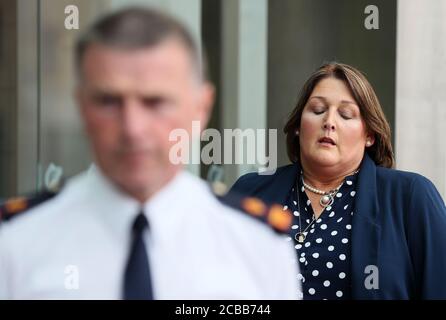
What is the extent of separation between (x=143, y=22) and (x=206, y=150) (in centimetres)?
58

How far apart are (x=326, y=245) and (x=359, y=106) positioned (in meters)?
0.47

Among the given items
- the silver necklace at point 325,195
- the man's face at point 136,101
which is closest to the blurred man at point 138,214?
the man's face at point 136,101

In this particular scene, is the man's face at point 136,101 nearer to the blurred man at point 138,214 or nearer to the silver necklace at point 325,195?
the blurred man at point 138,214

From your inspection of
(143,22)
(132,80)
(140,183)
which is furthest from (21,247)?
(143,22)

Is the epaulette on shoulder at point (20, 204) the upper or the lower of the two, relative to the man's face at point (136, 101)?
lower

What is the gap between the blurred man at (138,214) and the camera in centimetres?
177

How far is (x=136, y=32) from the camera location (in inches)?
69.6

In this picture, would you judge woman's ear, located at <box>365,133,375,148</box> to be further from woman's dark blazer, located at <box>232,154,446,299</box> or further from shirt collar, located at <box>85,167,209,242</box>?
shirt collar, located at <box>85,167,209,242</box>

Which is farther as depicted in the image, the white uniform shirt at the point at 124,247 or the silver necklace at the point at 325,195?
the silver necklace at the point at 325,195

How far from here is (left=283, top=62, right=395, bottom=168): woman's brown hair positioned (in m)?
2.58

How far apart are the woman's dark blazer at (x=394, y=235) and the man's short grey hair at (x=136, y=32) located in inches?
30.5

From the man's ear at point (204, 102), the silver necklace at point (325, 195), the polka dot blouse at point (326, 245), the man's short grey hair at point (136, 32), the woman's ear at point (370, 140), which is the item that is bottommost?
the polka dot blouse at point (326, 245)

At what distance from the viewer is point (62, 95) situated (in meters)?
2.29
